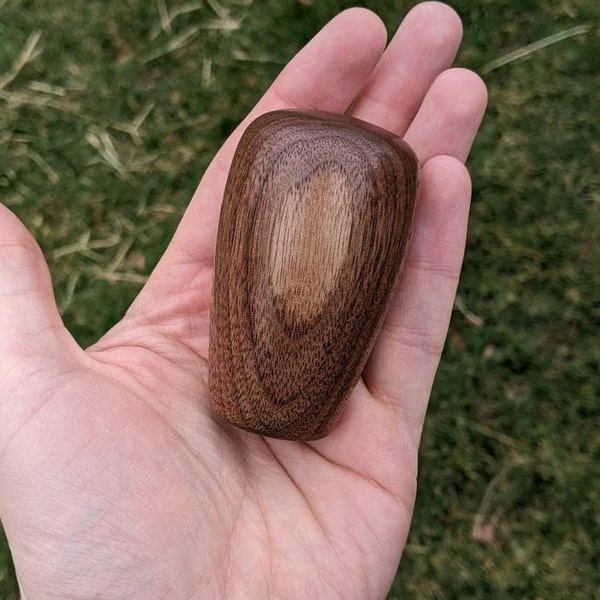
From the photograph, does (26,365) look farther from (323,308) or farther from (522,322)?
(522,322)

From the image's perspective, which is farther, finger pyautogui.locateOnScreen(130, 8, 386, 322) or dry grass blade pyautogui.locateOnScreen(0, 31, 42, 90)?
dry grass blade pyautogui.locateOnScreen(0, 31, 42, 90)

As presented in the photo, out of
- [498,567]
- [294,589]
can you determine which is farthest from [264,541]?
[498,567]

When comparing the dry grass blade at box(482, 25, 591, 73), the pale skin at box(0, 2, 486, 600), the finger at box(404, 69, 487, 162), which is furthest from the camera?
the dry grass blade at box(482, 25, 591, 73)

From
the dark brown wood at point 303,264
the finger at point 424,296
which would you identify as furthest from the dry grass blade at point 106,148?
the finger at point 424,296

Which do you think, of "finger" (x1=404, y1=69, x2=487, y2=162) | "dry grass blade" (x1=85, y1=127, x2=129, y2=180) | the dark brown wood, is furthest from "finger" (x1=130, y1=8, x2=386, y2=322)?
"dry grass blade" (x1=85, y1=127, x2=129, y2=180)

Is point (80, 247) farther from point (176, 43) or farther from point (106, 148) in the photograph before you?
point (176, 43)

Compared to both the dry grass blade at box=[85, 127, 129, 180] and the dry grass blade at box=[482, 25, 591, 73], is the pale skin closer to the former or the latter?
the dry grass blade at box=[482, 25, 591, 73]

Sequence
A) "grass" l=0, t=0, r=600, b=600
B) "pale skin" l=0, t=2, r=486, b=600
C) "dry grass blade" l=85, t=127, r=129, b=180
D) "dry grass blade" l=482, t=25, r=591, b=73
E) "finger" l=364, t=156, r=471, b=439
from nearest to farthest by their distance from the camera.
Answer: "pale skin" l=0, t=2, r=486, b=600 → "finger" l=364, t=156, r=471, b=439 → "grass" l=0, t=0, r=600, b=600 → "dry grass blade" l=482, t=25, r=591, b=73 → "dry grass blade" l=85, t=127, r=129, b=180

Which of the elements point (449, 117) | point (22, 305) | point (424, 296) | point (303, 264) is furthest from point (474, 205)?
point (22, 305)
